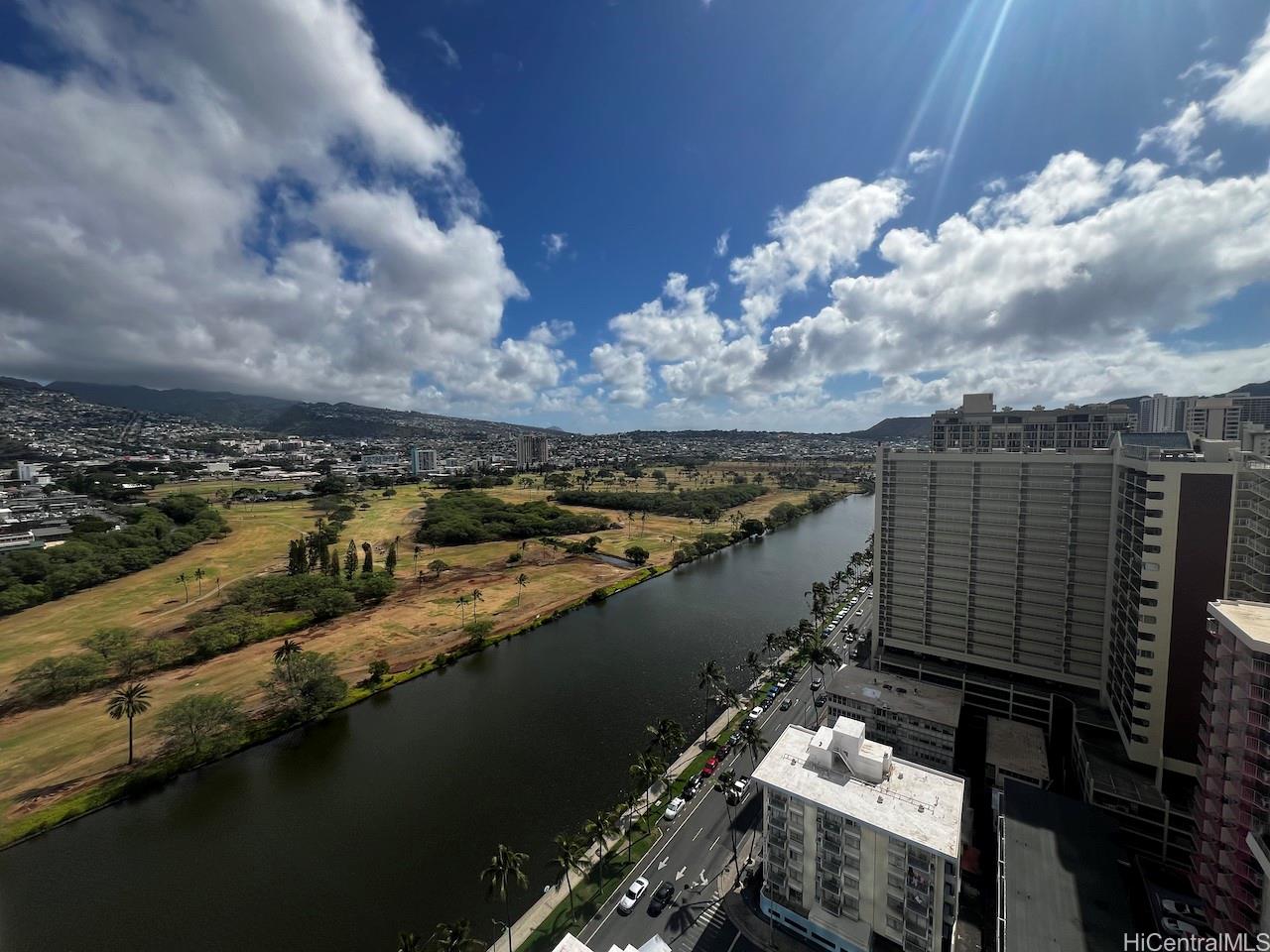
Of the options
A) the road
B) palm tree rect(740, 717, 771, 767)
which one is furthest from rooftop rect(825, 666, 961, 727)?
the road

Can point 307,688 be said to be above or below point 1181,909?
below

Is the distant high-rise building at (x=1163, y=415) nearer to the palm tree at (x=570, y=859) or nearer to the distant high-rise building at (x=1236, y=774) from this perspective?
the distant high-rise building at (x=1236, y=774)

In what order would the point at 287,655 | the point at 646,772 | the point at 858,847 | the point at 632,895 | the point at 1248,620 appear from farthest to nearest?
the point at 287,655 → the point at 646,772 → the point at 632,895 → the point at 858,847 → the point at 1248,620

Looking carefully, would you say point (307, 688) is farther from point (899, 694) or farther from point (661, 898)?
point (899, 694)

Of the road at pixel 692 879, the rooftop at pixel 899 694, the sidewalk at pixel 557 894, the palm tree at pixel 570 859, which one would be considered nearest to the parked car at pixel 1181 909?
the rooftop at pixel 899 694

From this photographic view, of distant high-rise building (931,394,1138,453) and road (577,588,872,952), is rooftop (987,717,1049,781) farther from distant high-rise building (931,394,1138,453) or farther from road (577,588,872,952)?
distant high-rise building (931,394,1138,453)

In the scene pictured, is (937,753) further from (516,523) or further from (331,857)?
(516,523)

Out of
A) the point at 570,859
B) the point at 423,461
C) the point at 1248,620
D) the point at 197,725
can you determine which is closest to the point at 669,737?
the point at 570,859

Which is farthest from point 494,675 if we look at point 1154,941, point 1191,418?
point 1191,418

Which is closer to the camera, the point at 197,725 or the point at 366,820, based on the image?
the point at 366,820
